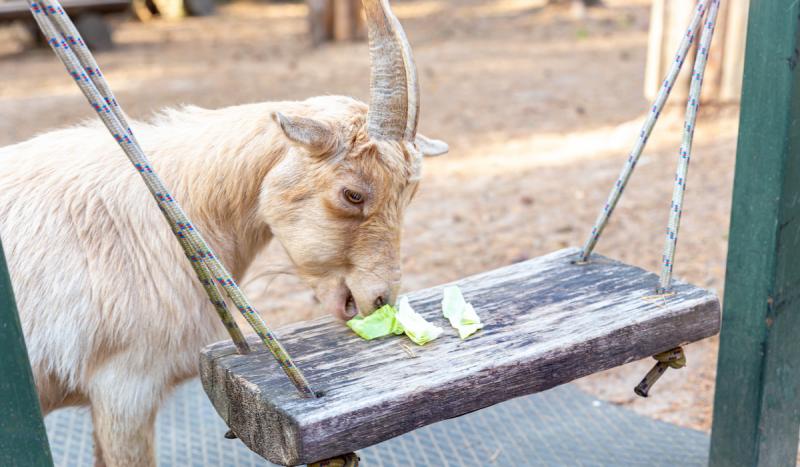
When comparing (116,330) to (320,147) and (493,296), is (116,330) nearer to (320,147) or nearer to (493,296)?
(320,147)

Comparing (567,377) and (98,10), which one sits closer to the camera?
(567,377)

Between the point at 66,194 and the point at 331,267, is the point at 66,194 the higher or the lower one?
the higher one

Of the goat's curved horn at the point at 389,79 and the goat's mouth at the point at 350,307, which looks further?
the goat's mouth at the point at 350,307

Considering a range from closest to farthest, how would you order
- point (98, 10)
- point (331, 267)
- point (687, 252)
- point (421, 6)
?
1. point (331, 267)
2. point (687, 252)
3. point (98, 10)
4. point (421, 6)

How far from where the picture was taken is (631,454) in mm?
3568

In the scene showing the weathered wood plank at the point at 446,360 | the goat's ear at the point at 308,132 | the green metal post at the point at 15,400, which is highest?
the goat's ear at the point at 308,132

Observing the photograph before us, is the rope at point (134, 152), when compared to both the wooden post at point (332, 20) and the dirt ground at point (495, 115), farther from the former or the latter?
the wooden post at point (332, 20)

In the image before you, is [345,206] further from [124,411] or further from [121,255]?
[124,411]

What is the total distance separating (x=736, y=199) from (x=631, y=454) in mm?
1334

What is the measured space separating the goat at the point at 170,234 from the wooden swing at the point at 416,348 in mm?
232

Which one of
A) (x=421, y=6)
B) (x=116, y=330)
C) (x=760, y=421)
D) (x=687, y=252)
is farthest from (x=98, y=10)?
(x=760, y=421)

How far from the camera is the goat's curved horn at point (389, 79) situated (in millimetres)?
2480

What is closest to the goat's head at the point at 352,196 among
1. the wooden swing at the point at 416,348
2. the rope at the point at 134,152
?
the wooden swing at the point at 416,348

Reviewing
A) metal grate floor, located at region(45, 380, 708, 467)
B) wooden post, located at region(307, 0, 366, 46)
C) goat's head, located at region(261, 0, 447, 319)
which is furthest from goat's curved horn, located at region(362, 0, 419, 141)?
wooden post, located at region(307, 0, 366, 46)
